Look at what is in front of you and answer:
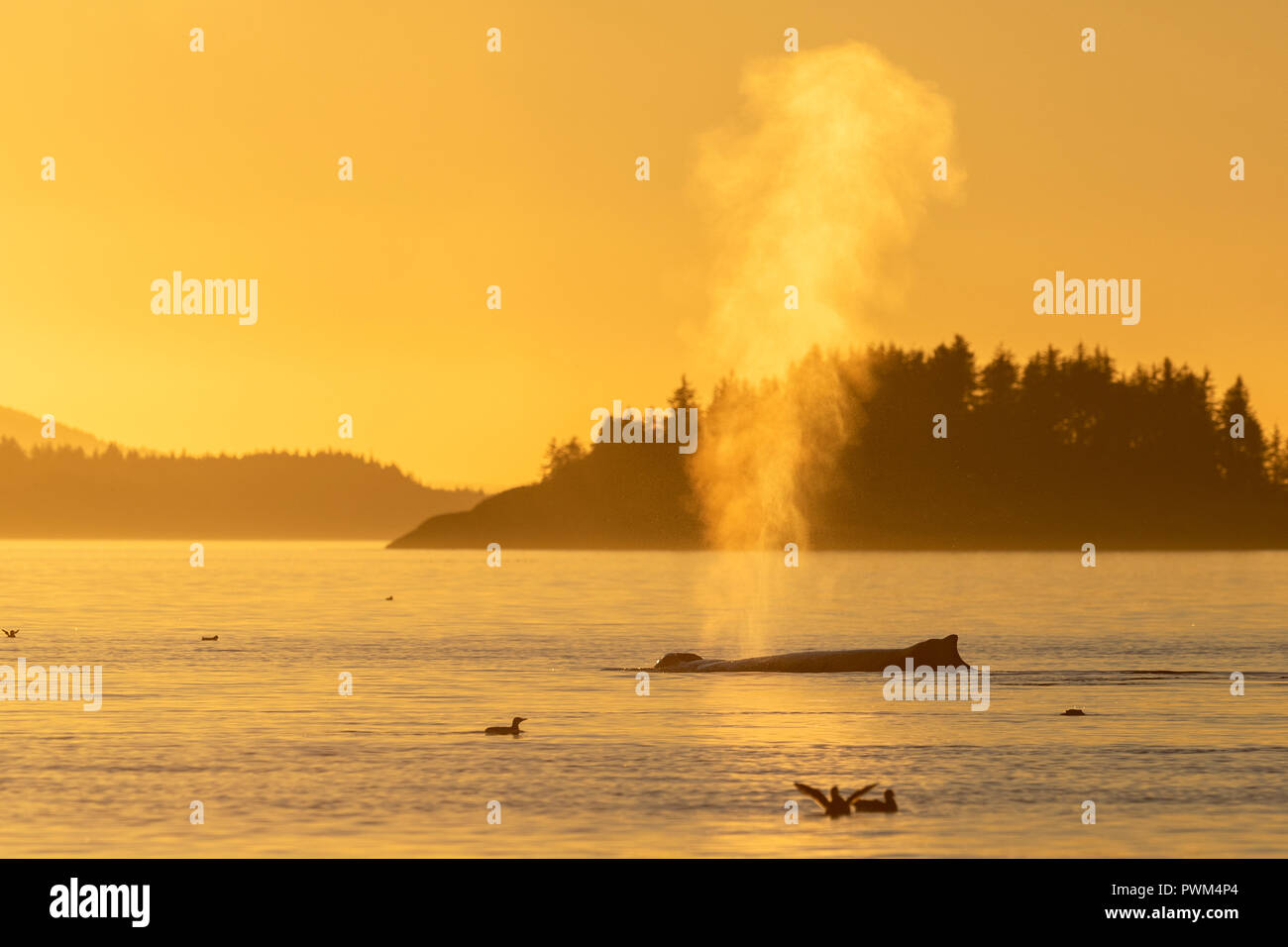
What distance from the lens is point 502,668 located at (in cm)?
8012

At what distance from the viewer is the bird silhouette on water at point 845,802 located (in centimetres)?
4000

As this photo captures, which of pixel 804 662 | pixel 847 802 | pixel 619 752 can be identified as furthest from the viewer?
pixel 804 662

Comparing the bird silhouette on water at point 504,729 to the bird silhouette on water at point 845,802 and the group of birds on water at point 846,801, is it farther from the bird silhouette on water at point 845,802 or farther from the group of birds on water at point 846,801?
the bird silhouette on water at point 845,802

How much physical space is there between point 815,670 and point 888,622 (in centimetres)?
4852

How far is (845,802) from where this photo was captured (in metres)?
40.3

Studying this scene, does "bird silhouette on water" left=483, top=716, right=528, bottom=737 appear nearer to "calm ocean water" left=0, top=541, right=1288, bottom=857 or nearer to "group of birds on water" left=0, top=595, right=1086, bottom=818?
"calm ocean water" left=0, top=541, right=1288, bottom=857
